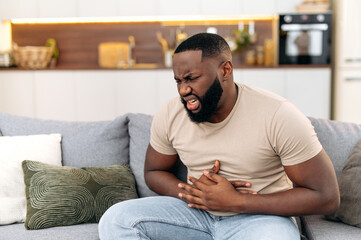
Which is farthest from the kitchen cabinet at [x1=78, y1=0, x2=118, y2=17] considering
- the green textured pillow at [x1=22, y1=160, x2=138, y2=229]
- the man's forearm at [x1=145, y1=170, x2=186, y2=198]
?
the man's forearm at [x1=145, y1=170, x2=186, y2=198]

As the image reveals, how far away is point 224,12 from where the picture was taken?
16.4 ft

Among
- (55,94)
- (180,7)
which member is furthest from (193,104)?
(55,94)

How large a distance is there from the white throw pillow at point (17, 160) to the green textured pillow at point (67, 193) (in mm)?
67

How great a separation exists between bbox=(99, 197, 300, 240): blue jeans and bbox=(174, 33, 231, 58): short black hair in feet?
1.89

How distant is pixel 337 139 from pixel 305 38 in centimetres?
296

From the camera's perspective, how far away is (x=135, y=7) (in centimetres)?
509

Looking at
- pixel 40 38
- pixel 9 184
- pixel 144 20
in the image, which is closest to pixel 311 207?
pixel 9 184

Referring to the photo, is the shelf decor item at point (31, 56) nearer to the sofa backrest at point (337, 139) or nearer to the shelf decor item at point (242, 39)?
the shelf decor item at point (242, 39)

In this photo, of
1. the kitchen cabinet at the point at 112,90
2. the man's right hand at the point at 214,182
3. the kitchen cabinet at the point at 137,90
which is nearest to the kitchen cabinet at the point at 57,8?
the kitchen cabinet at the point at 112,90

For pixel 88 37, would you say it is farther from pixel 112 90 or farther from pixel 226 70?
pixel 226 70

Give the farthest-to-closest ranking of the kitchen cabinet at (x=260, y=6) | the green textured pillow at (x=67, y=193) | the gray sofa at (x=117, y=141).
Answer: the kitchen cabinet at (x=260, y=6)
the gray sofa at (x=117, y=141)
the green textured pillow at (x=67, y=193)

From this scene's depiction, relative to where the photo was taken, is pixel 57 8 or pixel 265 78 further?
pixel 57 8

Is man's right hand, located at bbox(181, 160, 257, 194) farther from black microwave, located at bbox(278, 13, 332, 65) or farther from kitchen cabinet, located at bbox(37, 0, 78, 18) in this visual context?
kitchen cabinet, located at bbox(37, 0, 78, 18)

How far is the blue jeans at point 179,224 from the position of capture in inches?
64.4
